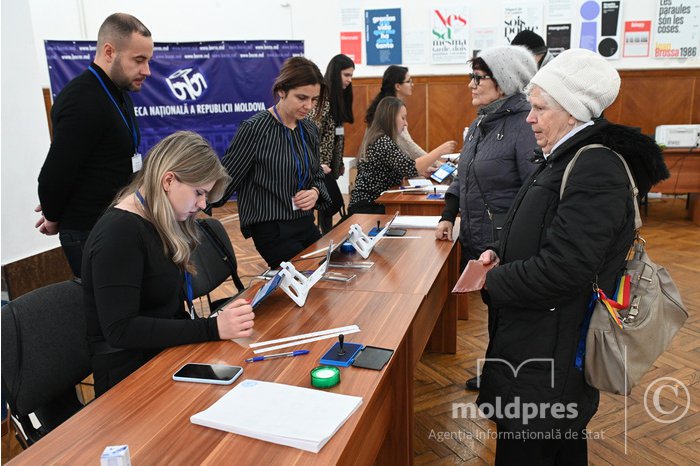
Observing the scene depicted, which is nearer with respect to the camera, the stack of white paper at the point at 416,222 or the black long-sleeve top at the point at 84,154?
the black long-sleeve top at the point at 84,154

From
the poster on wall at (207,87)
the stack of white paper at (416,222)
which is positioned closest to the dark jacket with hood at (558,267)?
the stack of white paper at (416,222)

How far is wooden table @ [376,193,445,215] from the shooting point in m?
3.64

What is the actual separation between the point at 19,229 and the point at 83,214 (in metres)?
1.24

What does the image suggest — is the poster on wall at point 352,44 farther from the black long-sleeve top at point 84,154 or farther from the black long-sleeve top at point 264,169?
the black long-sleeve top at point 84,154

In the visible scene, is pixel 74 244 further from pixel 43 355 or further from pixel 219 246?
pixel 43 355

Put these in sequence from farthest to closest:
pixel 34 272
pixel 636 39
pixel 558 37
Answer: pixel 558 37 → pixel 636 39 → pixel 34 272

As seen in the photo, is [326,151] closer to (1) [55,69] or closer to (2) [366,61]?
(1) [55,69]

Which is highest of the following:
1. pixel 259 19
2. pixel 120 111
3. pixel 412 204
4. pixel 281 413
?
pixel 259 19

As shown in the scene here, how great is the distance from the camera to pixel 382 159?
3.85m

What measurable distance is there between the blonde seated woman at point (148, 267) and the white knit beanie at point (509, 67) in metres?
1.23

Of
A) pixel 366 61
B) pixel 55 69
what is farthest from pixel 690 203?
pixel 55 69

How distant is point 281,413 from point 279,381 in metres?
0.18

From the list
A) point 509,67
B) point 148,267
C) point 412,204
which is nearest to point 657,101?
point 412,204

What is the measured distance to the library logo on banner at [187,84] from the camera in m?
5.93
